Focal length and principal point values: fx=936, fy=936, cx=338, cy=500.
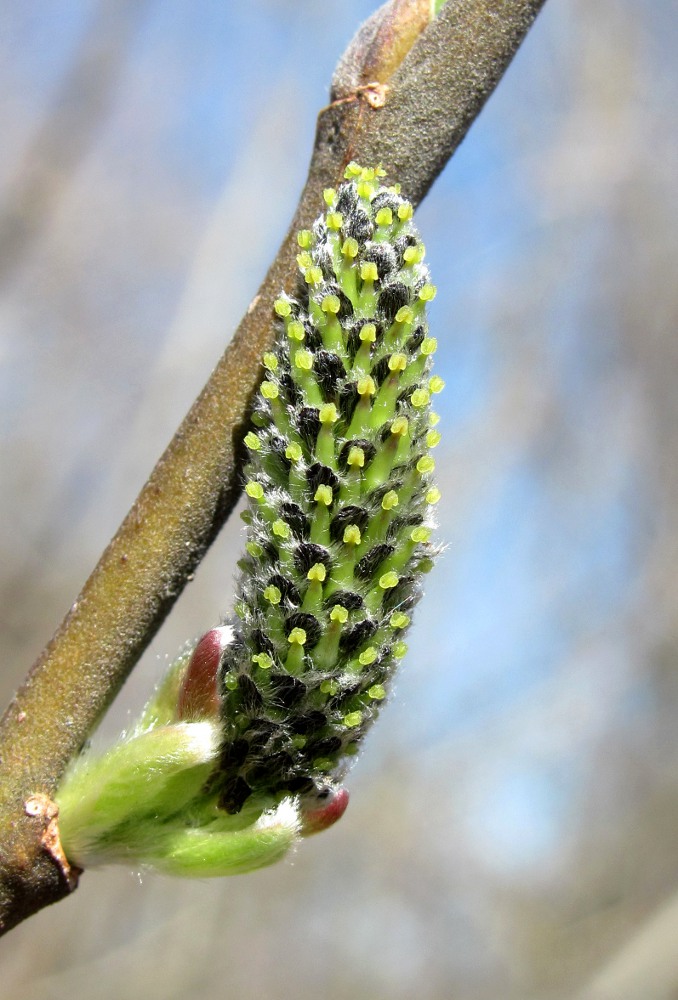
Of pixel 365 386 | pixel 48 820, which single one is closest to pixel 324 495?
pixel 365 386

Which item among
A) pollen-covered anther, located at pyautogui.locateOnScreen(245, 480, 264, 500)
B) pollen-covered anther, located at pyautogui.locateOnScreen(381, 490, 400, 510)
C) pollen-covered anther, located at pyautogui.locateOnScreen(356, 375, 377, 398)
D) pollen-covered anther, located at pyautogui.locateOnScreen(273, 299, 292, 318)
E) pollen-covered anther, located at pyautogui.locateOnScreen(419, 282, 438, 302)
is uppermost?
pollen-covered anther, located at pyautogui.locateOnScreen(419, 282, 438, 302)

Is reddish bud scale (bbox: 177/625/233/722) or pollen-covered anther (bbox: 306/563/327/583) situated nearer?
pollen-covered anther (bbox: 306/563/327/583)

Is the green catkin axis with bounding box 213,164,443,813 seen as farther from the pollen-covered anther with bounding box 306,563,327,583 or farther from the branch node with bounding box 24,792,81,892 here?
the branch node with bounding box 24,792,81,892

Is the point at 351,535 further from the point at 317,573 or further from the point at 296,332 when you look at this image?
Result: the point at 296,332

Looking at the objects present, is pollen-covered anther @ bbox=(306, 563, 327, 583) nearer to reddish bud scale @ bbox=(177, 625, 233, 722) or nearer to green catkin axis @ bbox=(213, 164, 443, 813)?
green catkin axis @ bbox=(213, 164, 443, 813)

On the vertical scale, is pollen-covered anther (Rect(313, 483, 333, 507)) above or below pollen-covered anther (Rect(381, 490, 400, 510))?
below

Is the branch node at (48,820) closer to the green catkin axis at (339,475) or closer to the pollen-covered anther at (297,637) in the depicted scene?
the green catkin axis at (339,475)

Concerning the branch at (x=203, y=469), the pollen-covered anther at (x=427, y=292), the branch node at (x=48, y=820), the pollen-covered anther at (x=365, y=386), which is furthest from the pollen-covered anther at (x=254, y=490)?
the branch node at (x=48, y=820)

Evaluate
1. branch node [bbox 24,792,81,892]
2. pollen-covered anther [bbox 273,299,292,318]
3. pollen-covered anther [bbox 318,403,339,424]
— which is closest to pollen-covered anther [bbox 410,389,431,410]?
pollen-covered anther [bbox 318,403,339,424]
